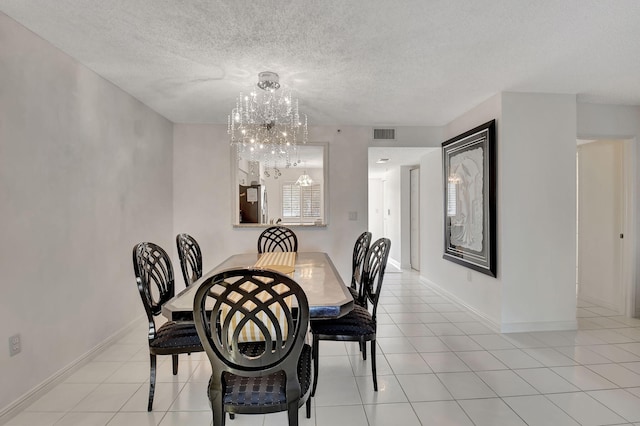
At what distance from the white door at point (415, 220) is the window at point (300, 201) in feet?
9.99

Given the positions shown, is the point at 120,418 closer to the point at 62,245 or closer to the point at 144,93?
the point at 62,245

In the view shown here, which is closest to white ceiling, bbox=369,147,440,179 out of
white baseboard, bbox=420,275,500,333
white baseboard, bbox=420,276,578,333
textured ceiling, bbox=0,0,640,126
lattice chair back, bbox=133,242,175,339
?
textured ceiling, bbox=0,0,640,126

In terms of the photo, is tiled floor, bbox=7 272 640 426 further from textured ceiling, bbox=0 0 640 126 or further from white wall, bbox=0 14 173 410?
textured ceiling, bbox=0 0 640 126

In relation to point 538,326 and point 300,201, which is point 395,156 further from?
point 300,201

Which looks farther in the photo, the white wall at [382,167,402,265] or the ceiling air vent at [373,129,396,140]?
the white wall at [382,167,402,265]

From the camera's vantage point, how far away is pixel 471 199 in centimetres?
377

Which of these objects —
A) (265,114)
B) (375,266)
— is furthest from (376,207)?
(375,266)

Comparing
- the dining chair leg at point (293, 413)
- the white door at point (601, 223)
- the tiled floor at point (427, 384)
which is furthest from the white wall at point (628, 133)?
the dining chair leg at point (293, 413)

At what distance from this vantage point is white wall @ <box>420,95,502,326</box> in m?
3.40

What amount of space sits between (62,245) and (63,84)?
1.20 metres

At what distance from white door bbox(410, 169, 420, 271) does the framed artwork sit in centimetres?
179

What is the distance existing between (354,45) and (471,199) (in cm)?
235

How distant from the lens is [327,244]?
14.9 feet

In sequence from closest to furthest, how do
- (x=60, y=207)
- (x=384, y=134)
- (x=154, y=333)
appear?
1. (x=154, y=333)
2. (x=60, y=207)
3. (x=384, y=134)
